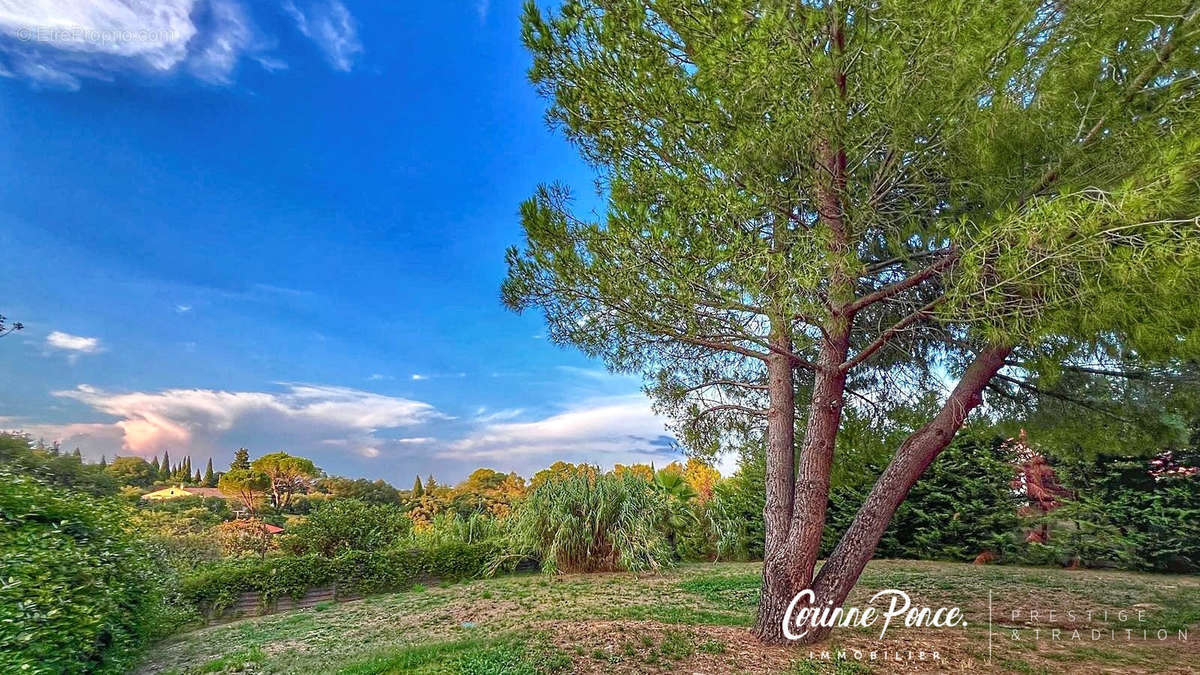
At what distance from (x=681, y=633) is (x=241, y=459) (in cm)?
1622

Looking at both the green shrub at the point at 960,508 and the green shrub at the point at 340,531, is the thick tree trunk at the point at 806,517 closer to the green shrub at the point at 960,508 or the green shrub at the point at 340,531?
the green shrub at the point at 960,508

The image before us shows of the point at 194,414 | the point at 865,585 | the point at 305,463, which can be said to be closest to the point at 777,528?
the point at 865,585

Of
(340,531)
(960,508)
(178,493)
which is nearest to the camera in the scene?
(340,531)

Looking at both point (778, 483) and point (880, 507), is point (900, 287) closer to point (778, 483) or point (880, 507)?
point (880, 507)

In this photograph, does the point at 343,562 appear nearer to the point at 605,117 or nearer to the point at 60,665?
the point at 60,665

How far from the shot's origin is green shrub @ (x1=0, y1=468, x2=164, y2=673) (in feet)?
8.58

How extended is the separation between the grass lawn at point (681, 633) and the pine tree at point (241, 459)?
37.1 ft

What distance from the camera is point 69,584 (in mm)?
3143

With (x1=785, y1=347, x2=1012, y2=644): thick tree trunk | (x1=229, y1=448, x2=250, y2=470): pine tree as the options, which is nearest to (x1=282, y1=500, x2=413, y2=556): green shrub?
(x1=785, y1=347, x2=1012, y2=644): thick tree trunk

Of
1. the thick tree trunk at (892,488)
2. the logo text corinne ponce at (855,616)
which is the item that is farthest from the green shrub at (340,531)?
the thick tree trunk at (892,488)

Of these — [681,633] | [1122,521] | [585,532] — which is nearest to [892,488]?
[681,633]

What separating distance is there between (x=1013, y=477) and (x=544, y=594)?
25.7 ft

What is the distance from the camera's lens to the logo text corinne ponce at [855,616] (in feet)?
13.1

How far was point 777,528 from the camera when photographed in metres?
4.34
